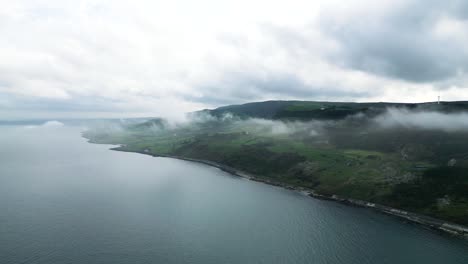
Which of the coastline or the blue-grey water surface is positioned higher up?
the blue-grey water surface

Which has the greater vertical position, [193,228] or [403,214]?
[193,228]

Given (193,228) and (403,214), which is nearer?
(193,228)

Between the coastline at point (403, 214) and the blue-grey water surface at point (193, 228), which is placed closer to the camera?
the blue-grey water surface at point (193, 228)

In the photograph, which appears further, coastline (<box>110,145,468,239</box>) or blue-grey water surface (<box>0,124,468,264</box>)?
coastline (<box>110,145,468,239</box>)

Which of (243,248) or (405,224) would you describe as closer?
(243,248)

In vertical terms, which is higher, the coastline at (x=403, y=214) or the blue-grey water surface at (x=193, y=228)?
the blue-grey water surface at (x=193, y=228)

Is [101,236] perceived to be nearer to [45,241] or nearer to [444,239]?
[45,241]

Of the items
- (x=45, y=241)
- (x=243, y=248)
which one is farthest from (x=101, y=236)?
(x=243, y=248)

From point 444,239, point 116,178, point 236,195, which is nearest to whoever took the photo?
point 444,239
